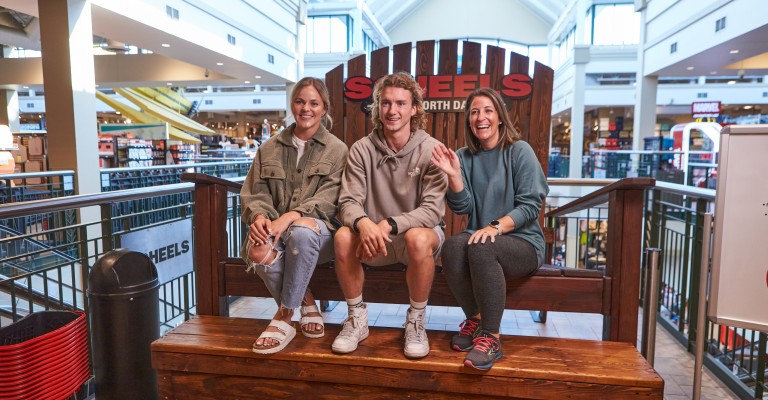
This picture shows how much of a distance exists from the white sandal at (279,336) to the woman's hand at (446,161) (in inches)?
34.9

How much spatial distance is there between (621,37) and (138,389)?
76.7ft

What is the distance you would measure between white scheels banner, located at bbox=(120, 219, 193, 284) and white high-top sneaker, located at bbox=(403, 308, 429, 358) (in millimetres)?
1584

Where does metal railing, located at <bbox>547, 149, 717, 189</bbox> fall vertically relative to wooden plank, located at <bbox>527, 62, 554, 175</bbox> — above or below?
below

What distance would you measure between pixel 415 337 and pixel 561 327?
2014mm

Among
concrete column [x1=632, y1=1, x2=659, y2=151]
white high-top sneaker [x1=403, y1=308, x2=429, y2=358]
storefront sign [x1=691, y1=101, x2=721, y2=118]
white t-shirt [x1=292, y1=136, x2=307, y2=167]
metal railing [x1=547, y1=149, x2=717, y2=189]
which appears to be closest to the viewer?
white high-top sneaker [x1=403, y1=308, x2=429, y2=358]

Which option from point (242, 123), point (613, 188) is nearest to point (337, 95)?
point (613, 188)

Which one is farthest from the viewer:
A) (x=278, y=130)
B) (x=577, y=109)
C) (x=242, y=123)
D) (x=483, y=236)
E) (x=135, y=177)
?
(x=242, y=123)

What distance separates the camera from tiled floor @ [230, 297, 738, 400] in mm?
2605

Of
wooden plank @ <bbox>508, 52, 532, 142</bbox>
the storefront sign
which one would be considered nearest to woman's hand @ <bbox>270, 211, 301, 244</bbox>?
wooden plank @ <bbox>508, 52, 532, 142</bbox>

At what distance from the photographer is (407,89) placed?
2072 millimetres

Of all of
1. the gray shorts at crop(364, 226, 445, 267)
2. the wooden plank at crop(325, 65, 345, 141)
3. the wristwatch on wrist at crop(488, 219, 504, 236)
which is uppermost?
the wooden plank at crop(325, 65, 345, 141)

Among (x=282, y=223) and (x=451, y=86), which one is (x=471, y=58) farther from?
(x=282, y=223)

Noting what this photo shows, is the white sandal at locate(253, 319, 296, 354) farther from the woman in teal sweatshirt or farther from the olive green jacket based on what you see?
the woman in teal sweatshirt

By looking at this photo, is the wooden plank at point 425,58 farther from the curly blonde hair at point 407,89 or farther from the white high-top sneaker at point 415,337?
the white high-top sneaker at point 415,337
